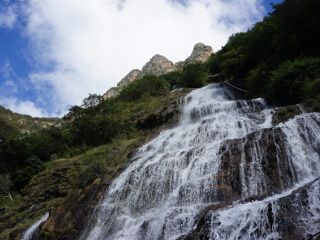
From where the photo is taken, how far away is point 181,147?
83.1 feet

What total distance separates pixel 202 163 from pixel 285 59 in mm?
14426

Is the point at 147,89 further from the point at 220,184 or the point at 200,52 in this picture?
the point at 200,52

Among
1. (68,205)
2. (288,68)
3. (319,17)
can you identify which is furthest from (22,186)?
(319,17)

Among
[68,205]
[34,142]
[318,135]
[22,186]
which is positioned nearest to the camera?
[318,135]

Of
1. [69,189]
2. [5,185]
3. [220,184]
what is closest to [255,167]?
[220,184]

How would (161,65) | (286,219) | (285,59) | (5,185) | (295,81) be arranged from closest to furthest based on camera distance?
(286,219), (295,81), (285,59), (5,185), (161,65)

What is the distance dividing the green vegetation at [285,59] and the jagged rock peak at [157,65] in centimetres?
8550

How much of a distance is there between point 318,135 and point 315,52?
13684 mm

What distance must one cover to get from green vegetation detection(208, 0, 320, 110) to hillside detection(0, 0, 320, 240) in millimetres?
88

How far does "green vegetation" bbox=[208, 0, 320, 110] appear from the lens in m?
26.1

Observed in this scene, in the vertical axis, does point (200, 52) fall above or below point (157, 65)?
below

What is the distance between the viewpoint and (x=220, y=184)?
18.2 meters

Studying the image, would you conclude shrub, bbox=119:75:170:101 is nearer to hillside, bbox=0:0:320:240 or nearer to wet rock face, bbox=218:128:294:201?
hillside, bbox=0:0:320:240

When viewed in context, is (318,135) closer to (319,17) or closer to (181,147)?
(181,147)
